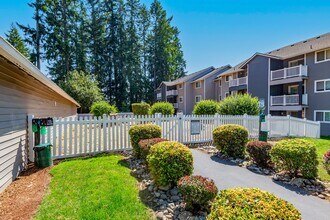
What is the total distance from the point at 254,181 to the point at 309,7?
43.4 ft

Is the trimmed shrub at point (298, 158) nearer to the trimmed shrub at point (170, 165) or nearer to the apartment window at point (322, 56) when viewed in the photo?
the trimmed shrub at point (170, 165)

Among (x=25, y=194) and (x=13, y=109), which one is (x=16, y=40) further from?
(x=25, y=194)

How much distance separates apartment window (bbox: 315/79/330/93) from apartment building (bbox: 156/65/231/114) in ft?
53.8

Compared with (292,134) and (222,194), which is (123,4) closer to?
(292,134)

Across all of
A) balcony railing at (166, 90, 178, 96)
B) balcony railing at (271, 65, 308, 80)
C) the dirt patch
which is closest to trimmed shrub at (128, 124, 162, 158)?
the dirt patch

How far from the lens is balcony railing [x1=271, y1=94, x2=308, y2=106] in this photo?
63.5 ft

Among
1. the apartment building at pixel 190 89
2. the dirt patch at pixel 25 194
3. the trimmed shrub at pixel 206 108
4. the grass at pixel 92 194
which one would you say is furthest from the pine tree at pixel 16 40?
the grass at pixel 92 194

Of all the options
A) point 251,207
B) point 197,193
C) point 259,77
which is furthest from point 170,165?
point 259,77

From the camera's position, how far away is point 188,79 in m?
37.2

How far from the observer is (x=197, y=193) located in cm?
359

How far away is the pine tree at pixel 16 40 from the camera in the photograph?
3341 centimetres

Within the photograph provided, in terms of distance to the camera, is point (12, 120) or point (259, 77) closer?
point (12, 120)

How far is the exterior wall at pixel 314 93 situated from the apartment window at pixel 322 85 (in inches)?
10.0

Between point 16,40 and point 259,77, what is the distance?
A: 36217 millimetres
